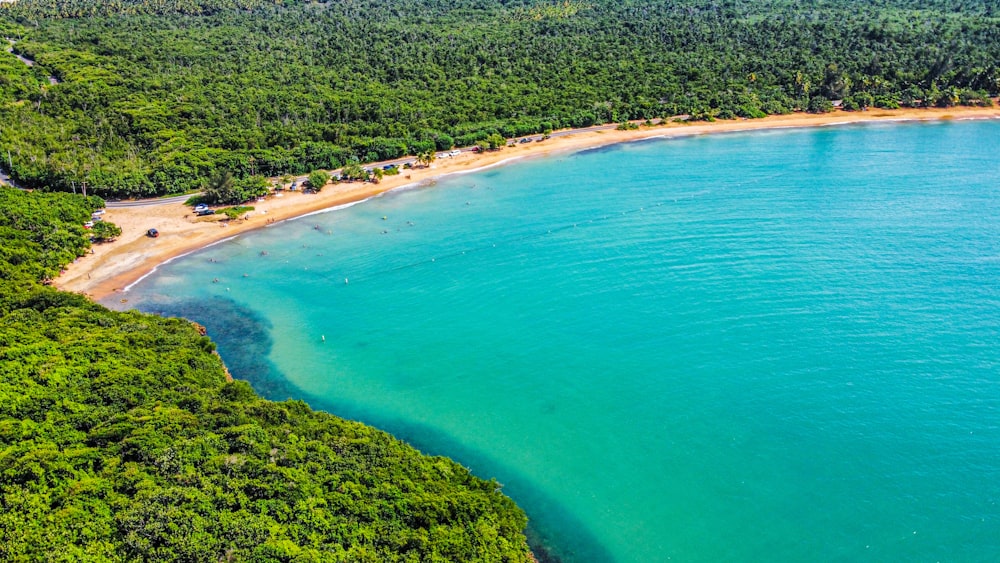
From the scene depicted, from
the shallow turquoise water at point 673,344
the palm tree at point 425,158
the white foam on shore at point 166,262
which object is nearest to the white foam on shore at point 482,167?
the palm tree at point 425,158

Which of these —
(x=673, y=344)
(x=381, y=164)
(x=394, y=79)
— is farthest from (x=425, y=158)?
(x=673, y=344)

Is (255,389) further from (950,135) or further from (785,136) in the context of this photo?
(950,135)

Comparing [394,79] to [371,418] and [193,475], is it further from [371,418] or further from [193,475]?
[193,475]

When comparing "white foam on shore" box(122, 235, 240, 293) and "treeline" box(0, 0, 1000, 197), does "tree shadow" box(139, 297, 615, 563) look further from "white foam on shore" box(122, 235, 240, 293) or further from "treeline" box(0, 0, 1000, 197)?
"treeline" box(0, 0, 1000, 197)

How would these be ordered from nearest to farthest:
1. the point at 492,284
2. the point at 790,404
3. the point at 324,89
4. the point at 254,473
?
the point at 254,473
the point at 790,404
the point at 492,284
the point at 324,89

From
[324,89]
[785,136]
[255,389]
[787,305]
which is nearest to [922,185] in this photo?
[785,136]

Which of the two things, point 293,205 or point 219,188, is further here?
point 293,205
